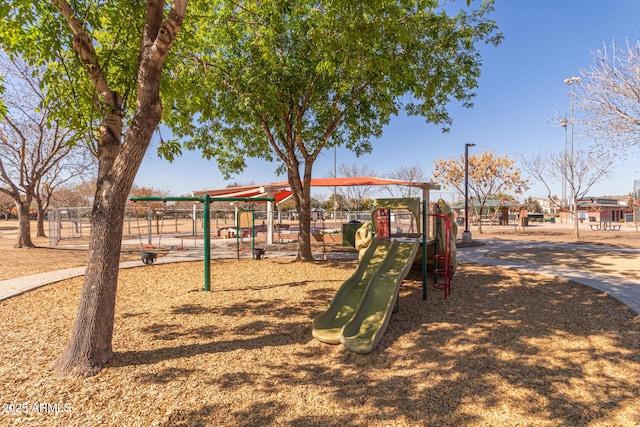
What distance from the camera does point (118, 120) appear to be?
4.50m

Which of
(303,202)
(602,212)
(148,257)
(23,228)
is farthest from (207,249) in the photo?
(602,212)

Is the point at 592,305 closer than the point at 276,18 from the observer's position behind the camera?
Yes

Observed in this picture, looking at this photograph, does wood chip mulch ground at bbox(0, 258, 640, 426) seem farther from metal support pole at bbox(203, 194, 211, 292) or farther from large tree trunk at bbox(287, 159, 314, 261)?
large tree trunk at bbox(287, 159, 314, 261)

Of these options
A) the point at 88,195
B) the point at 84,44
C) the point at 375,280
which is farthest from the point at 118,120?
the point at 88,195

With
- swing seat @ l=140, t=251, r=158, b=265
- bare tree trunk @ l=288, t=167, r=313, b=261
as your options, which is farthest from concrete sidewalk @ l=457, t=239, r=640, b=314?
swing seat @ l=140, t=251, r=158, b=265

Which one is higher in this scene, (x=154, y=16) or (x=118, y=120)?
(x=154, y=16)

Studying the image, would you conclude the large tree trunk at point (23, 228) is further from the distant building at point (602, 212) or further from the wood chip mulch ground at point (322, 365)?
the distant building at point (602, 212)

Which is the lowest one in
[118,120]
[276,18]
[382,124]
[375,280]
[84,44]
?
[375,280]

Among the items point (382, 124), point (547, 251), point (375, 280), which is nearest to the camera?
point (375, 280)

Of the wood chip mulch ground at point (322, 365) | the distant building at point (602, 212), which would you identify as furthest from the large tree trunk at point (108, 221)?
the distant building at point (602, 212)

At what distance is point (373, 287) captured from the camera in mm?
6332

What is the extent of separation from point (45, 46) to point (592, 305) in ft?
33.2

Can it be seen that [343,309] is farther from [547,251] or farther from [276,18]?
[547,251]

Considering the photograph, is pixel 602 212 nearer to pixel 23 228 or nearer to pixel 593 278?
pixel 593 278
